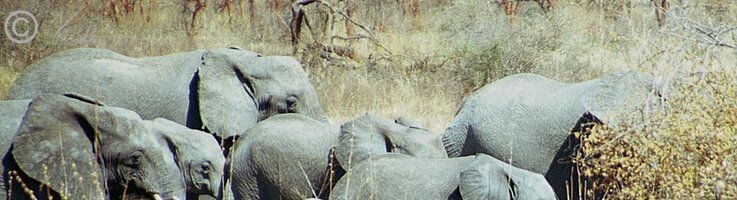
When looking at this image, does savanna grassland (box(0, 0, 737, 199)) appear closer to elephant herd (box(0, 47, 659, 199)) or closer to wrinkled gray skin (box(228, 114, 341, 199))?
elephant herd (box(0, 47, 659, 199))

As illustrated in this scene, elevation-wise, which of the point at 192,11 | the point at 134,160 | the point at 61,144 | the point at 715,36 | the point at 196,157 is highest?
the point at 715,36

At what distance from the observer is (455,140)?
861 centimetres

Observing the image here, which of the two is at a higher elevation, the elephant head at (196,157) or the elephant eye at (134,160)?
the elephant eye at (134,160)

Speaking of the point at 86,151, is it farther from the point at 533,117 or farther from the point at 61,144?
the point at 533,117

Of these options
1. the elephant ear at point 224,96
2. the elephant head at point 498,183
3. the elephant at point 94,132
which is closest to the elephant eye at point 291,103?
the elephant ear at point 224,96

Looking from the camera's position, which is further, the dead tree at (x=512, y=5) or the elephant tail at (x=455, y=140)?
the dead tree at (x=512, y=5)

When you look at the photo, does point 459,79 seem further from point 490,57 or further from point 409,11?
point 409,11

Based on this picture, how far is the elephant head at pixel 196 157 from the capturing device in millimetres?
7035

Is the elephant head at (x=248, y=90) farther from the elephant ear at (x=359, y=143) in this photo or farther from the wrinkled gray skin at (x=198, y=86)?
the elephant ear at (x=359, y=143)

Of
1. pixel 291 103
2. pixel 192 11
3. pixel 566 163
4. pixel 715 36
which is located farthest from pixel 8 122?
pixel 192 11

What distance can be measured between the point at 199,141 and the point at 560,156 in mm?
2163

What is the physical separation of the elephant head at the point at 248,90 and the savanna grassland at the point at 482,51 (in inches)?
72.2

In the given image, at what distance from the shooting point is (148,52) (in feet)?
47.5

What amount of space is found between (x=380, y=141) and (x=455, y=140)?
40.0 inches
